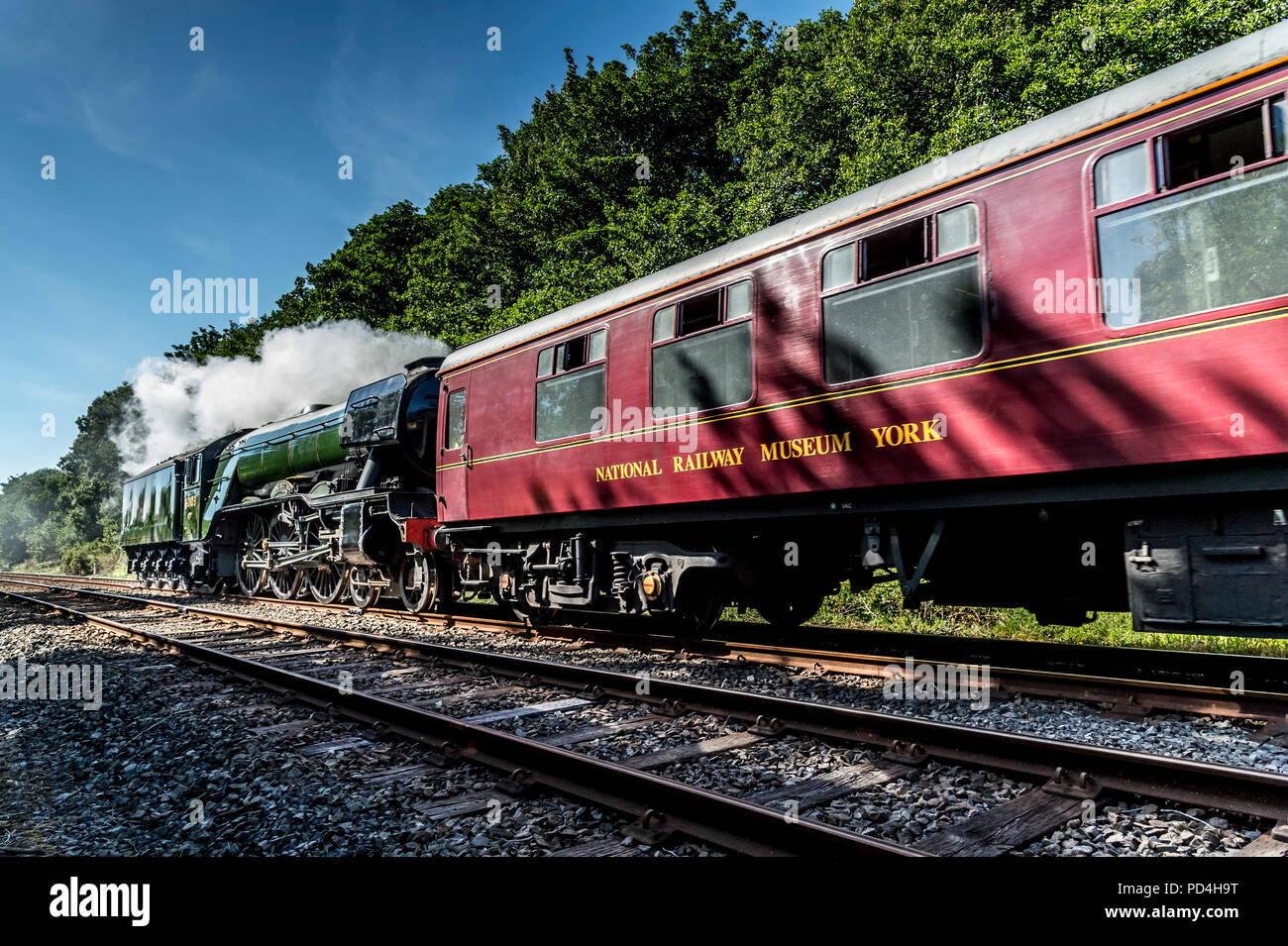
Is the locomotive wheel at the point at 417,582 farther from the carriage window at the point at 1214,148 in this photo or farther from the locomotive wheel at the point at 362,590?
the carriage window at the point at 1214,148

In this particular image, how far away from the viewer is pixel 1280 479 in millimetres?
3945

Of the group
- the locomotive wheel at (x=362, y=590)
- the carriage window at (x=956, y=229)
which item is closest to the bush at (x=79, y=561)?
the locomotive wheel at (x=362, y=590)

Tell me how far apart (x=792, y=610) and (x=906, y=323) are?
364 cm

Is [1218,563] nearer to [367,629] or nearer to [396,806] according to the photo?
[396,806]

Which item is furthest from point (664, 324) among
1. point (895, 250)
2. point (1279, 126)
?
point (1279, 126)

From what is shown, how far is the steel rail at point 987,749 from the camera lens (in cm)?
318

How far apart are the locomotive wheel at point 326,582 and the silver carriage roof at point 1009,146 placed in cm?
854

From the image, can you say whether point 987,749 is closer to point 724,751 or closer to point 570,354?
point 724,751

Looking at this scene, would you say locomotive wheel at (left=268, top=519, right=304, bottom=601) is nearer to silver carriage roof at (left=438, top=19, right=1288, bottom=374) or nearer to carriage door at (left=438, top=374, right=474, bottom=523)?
carriage door at (left=438, top=374, right=474, bottom=523)

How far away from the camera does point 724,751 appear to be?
4336 millimetres

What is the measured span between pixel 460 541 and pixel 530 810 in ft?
24.0

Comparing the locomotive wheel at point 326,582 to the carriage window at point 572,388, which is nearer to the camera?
the carriage window at point 572,388

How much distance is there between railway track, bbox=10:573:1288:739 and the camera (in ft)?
15.5
